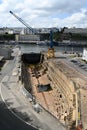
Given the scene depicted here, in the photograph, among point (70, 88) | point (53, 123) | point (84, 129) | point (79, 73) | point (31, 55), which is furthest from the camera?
point (31, 55)

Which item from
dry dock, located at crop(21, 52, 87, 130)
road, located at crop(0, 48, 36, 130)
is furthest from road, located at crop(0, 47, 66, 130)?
dry dock, located at crop(21, 52, 87, 130)

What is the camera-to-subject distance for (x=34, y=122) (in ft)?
128

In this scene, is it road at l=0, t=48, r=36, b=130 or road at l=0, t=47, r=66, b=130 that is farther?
road at l=0, t=47, r=66, b=130

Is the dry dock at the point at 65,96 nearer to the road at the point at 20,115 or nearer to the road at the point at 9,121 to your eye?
the road at the point at 20,115

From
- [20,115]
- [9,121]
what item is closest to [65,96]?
[20,115]

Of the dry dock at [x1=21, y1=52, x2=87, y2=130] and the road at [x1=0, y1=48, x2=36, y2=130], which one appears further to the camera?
the dry dock at [x1=21, y1=52, x2=87, y2=130]

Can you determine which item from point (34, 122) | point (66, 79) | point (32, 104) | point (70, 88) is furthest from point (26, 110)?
point (66, 79)

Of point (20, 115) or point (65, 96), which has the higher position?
point (20, 115)

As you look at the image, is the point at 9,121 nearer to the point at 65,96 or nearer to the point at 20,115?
the point at 20,115

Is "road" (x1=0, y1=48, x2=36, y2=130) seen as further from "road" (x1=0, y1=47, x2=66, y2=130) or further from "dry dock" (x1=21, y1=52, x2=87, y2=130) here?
"dry dock" (x1=21, y1=52, x2=87, y2=130)

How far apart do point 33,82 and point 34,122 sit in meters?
38.1

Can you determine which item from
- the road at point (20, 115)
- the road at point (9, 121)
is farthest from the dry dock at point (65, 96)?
the road at point (9, 121)

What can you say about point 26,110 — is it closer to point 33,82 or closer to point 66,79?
point 66,79

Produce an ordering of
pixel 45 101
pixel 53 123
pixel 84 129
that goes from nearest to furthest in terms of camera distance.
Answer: pixel 84 129 < pixel 53 123 < pixel 45 101
